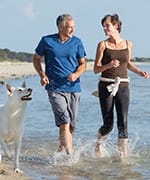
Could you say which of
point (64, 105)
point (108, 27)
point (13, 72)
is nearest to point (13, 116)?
point (64, 105)

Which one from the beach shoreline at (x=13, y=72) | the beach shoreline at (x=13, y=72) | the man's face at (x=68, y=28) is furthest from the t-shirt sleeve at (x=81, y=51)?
the beach shoreline at (x=13, y=72)

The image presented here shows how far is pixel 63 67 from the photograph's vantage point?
25.4 ft

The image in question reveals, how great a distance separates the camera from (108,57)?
7941 mm

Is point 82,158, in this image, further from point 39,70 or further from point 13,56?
point 13,56

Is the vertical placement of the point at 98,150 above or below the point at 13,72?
above

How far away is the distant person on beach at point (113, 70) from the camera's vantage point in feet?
26.0

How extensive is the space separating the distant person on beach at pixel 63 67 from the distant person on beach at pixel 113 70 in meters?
0.32

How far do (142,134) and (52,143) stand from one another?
205 centimetres

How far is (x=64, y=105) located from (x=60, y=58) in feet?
2.19

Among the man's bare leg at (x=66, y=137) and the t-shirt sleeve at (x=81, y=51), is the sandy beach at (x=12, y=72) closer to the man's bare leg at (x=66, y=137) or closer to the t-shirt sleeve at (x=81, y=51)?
the man's bare leg at (x=66, y=137)

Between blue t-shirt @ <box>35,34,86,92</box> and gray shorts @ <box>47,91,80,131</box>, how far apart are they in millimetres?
76

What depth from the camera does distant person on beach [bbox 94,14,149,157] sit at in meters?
7.92

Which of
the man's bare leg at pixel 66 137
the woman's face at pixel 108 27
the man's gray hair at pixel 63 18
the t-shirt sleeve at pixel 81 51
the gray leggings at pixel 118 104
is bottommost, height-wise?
the man's bare leg at pixel 66 137

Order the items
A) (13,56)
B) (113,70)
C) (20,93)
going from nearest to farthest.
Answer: (20,93) → (113,70) → (13,56)
